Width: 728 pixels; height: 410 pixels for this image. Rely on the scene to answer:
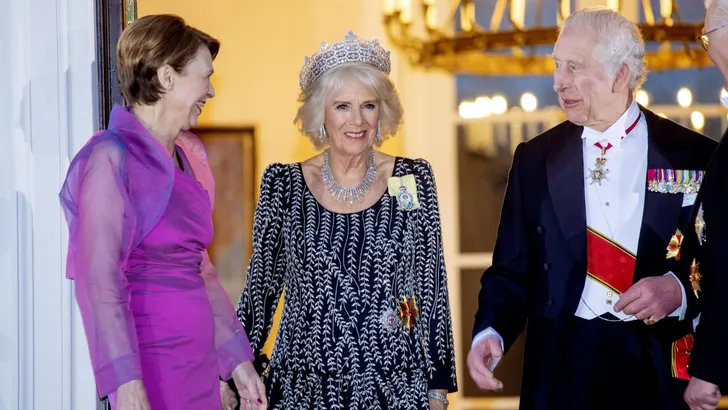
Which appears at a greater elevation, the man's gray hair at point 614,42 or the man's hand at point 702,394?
the man's gray hair at point 614,42

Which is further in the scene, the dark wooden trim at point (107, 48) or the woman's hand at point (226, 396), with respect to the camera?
the dark wooden trim at point (107, 48)

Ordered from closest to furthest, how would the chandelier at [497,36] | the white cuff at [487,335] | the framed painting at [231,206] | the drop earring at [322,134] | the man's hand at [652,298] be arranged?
1. the man's hand at [652,298]
2. the white cuff at [487,335]
3. the drop earring at [322,134]
4. the chandelier at [497,36]
5. the framed painting at [231,206]

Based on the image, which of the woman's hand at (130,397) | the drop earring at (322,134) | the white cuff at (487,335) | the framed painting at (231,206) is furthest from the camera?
the framed painting at (231,206)

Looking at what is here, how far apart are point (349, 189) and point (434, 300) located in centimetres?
40

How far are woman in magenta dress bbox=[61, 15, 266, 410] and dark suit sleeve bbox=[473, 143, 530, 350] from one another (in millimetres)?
744

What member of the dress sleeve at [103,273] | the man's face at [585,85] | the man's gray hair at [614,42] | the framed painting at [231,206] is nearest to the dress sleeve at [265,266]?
the dress sleeve at [103,273]

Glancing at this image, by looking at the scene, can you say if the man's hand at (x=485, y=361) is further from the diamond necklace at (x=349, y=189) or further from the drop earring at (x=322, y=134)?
the drop earring at (x=322, y=134)

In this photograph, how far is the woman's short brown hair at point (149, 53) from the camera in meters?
2.20

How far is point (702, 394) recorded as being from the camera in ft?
7.43

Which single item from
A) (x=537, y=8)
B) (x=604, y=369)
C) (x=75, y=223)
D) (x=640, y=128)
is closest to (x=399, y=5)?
(x=537, y=8)

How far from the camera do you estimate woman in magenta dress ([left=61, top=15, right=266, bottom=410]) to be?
6.62 ft

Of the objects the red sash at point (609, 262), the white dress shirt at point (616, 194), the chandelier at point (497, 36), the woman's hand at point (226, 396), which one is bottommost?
the woman's hand at point (226, 396)

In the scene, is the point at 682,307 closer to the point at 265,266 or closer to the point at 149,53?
the point at 265,266
